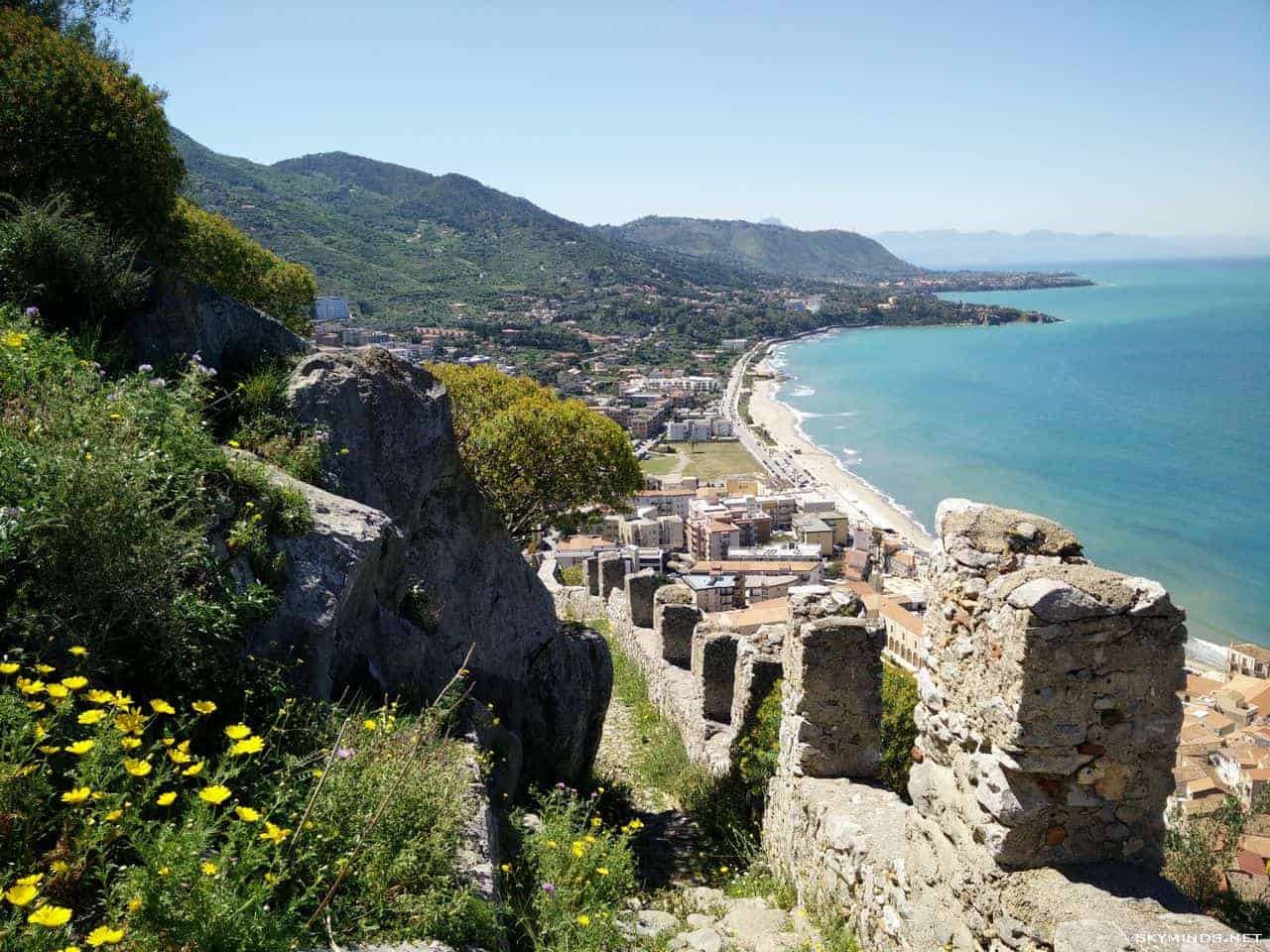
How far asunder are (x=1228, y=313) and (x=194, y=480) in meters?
237

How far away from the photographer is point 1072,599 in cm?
468

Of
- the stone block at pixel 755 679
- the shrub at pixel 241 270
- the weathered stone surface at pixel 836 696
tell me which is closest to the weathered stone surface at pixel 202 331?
the shrub at pixel 241 270

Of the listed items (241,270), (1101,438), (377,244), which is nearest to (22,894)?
(241,270)

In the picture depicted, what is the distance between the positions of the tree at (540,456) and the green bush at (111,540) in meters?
9.12

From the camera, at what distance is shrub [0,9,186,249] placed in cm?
752

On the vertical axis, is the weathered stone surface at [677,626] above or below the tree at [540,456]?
below

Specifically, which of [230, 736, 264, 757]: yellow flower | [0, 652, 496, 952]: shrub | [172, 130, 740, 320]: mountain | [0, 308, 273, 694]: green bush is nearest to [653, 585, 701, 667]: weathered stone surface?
[0, 652, 496, 952]: shrub

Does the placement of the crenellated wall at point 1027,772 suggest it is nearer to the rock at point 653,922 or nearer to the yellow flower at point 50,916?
the rock at point 653,922

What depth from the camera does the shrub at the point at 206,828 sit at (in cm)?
276

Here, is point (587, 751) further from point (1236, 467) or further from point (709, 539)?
point (1236, 467)

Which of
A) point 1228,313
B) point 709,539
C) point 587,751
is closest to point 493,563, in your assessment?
point 587,751

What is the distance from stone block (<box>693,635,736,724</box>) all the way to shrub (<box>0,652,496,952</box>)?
7.75 meters

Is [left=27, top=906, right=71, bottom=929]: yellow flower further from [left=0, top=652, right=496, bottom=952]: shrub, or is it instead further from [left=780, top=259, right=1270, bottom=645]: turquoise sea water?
[left=780, top=259, right=1270, bottom=645]: turquoise sea water

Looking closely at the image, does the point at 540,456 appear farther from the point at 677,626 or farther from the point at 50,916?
the point at 50,916
